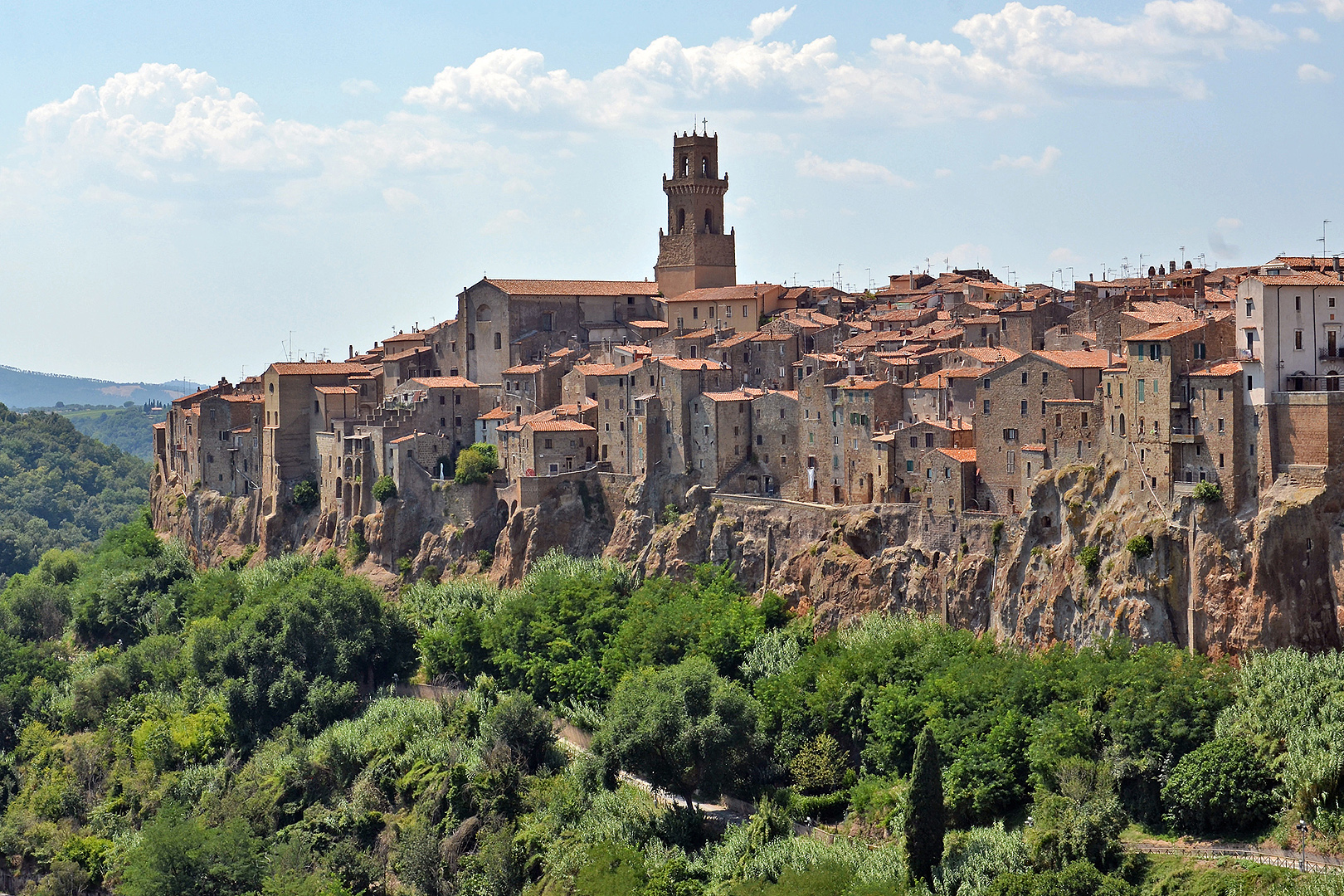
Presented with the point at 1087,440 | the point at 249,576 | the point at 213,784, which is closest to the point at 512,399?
the point at 249,576

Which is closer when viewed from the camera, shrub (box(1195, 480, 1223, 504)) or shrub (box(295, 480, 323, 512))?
Result: shrub (box(1195, 480, 1223, 504))

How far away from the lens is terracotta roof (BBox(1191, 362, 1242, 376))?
60.4 m

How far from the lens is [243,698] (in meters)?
85.1

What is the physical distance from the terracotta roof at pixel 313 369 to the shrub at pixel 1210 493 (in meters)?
54.0

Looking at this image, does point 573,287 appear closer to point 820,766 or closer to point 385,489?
point 385,489

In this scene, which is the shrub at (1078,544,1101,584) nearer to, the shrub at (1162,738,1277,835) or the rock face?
the rock face

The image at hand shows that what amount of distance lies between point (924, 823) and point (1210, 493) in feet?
48.5

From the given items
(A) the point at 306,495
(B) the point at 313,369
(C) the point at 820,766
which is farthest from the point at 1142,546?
(B) the point at 313,369

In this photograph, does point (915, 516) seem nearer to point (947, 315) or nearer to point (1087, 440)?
point (1087, 440)

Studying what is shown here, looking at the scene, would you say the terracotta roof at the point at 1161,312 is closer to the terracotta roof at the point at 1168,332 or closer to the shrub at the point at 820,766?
the terracotta roof at the point at 1168,332

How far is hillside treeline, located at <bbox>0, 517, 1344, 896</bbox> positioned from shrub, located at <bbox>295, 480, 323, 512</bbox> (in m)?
4.18

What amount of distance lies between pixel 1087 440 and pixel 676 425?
23159 mm

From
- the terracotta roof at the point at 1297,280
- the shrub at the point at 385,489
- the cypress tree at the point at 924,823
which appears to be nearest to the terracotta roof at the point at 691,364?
the shrub at the point at 385,489

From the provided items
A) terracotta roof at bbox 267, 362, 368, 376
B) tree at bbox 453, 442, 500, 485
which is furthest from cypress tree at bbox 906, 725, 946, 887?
terracotta roof at bbox 267, 362, 368, 376
